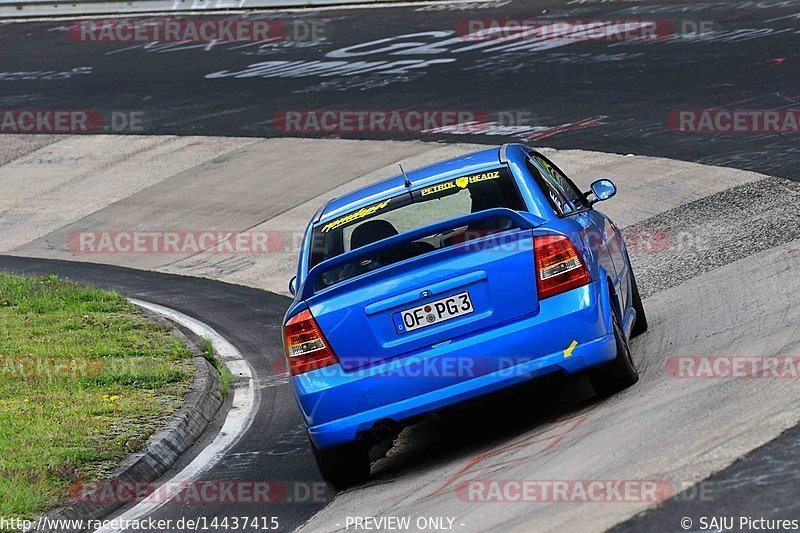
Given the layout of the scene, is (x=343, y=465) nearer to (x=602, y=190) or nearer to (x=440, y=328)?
(x=440, y=328)

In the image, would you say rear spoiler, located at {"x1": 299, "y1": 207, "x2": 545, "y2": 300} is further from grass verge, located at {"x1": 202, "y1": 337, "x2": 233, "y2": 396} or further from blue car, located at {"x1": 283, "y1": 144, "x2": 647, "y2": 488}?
grass verge, located at {"x1": 202, "y1": 337, "x2": 233, "y2": 396}

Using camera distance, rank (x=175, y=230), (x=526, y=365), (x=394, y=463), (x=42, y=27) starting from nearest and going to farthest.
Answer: (x=526, y=365), (x=394, y=463), (x=175, y=230), (x=42, y=27)

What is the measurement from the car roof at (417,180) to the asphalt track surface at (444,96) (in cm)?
147

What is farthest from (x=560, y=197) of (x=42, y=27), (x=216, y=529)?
(x=42, y=27)

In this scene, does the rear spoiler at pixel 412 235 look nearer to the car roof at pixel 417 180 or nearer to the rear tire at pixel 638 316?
the car roof at pixel 417 180

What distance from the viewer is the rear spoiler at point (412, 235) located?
686 centimetres

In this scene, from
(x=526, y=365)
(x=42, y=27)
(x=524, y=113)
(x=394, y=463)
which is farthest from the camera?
(x=42, y=27)

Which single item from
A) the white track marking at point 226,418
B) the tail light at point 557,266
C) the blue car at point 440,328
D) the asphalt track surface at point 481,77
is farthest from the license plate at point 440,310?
the asphalt track surface at point 481,77

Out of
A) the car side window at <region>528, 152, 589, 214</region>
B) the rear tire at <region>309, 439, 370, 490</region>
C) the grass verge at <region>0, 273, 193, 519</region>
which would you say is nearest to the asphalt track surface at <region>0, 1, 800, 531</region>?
the rear tire at <region>309, 439, 370, 490</region>

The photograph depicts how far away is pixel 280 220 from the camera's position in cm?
1573

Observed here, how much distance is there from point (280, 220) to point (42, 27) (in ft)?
56.4

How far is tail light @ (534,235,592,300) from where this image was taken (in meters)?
6.60

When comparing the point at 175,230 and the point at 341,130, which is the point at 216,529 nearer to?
the point at 175,230

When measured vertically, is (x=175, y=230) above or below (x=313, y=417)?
below
